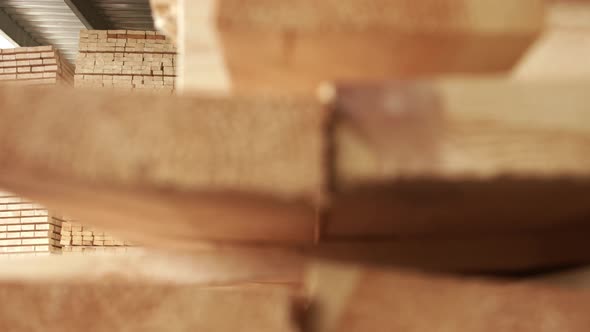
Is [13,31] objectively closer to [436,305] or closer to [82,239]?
[82,239]

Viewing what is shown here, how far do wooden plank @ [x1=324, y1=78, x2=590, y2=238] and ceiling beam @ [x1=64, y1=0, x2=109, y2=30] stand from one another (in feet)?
25.2

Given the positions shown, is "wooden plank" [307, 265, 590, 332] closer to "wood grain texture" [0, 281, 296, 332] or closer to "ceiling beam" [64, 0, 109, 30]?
"wood grain texture" [0, 281, 296, 332]

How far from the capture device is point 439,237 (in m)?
0.59

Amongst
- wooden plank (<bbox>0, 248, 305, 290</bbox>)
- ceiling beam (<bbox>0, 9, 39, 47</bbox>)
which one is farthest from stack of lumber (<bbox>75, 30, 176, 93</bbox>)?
wooden plank (<bbox>0, 248, 305, 290</bbox>)

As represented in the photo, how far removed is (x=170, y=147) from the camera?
43cm

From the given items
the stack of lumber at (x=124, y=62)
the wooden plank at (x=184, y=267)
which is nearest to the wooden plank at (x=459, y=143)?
the wooden plank at (x=184, y=267)

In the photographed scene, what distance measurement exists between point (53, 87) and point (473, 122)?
0.33 m

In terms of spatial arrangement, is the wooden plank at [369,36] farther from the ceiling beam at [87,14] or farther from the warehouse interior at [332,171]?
the ceiling beam at [87,14]

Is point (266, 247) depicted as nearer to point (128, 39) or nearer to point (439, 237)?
point (439, 237)

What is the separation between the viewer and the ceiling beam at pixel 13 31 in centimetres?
790

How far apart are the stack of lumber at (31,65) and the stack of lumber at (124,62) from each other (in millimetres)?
505

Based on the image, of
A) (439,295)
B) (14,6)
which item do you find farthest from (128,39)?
(439,295)

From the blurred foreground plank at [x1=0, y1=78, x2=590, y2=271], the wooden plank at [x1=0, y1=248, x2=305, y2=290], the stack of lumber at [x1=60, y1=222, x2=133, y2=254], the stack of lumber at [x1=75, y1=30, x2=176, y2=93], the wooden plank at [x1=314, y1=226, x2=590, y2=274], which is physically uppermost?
the stack of lumber at [x1=75, y1=30, x2=176, y2=93]

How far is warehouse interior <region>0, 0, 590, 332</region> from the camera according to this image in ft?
1.39
